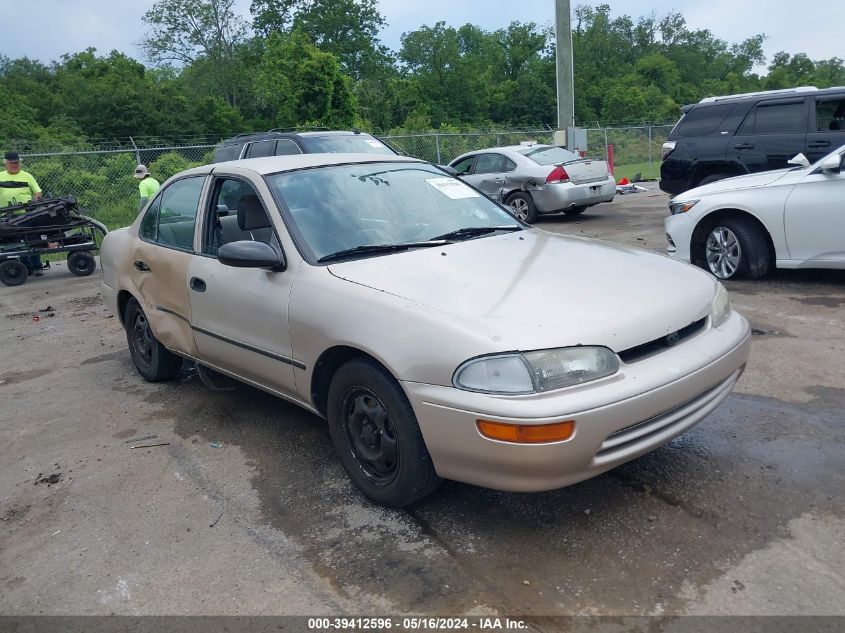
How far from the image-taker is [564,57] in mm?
16094

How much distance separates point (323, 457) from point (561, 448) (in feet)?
5.75

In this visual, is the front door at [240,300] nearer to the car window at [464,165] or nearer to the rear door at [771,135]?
the rear door at [771,135]

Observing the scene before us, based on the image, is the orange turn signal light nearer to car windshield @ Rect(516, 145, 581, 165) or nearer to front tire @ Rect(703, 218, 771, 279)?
front tire @ Rect(703, 218, 771, 279)

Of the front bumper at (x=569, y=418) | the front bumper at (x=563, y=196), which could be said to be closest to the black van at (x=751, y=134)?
the front bumper at (x=563, y=196)

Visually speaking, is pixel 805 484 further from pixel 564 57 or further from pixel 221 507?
pixel 564 57

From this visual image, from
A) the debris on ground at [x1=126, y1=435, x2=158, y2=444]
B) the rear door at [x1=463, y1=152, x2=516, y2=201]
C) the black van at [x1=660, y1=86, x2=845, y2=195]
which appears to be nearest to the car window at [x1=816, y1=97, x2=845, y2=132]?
the black van at [x1=660, y1=86, x2=845, y2=195]

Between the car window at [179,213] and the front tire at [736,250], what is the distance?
202 inches

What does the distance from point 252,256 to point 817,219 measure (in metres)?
5.26

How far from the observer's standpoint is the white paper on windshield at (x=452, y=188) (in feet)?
14.9

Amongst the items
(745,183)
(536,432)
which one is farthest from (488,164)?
(536,432)

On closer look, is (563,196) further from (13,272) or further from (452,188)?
(13,272)

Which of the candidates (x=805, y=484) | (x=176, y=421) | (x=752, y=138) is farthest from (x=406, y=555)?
(x=752, y=138)

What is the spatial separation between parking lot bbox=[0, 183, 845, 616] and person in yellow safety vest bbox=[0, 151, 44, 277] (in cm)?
800

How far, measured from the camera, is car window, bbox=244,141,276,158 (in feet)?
36.5
